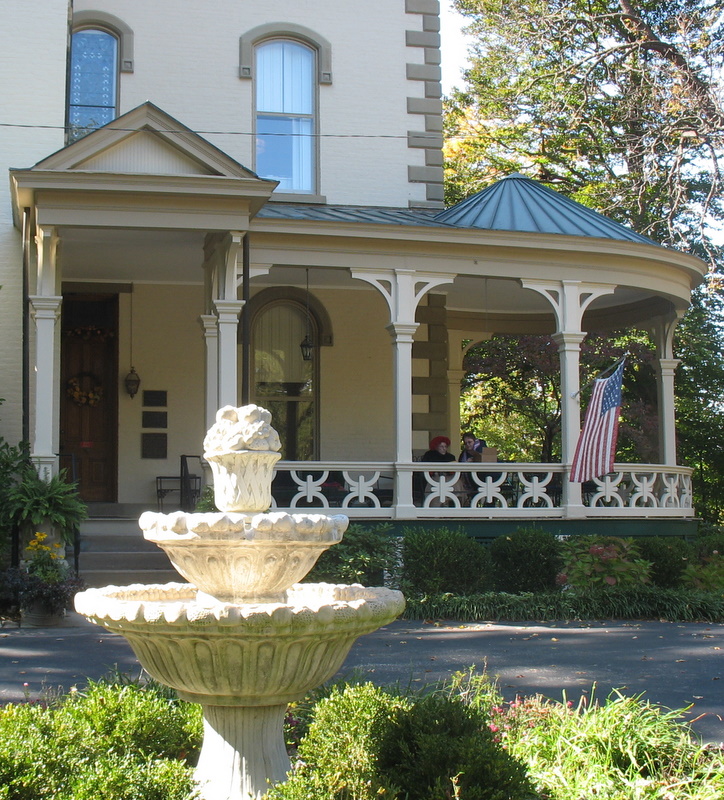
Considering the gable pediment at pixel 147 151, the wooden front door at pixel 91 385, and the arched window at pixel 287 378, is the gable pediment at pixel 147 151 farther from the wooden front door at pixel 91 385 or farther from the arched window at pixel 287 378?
the arched window at pixel 287 378

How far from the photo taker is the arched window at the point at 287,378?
17.1 metres

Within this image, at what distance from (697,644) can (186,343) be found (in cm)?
934

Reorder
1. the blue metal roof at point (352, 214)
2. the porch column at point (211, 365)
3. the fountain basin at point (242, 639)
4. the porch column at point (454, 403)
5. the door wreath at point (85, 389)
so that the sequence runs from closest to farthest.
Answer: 1. the fountain basin at point (242, 639)
2. the porch column at point (211, 365)
3. the blue metal roof at point (352, 214)
4. the door wreath at point (85, 389)
5. the porch column at point (454, 403)

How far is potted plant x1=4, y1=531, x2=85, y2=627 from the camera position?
11.1m

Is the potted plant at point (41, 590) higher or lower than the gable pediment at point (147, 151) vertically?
lower

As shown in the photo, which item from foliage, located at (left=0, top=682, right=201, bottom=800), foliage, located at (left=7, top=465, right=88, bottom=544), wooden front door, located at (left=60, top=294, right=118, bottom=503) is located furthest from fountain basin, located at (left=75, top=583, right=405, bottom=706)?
wooden front door, located at (left=60, top=294, right=118, bottom=503)

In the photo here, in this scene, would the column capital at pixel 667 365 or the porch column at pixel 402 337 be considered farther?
the column capital at pixel 667 365

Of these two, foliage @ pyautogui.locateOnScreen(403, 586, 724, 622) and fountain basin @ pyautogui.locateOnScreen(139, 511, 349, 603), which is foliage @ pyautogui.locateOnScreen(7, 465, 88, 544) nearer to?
foliage @ pyautogui.locateOnScreen(403, 586, 724, 622)

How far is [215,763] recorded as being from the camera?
5.27 meters

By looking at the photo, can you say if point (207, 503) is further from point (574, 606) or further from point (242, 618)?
point (242, 618)

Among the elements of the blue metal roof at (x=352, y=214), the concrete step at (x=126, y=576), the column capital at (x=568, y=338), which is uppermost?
the blue metal roof at (x=352, y=214)

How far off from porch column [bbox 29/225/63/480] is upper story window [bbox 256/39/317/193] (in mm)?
5459

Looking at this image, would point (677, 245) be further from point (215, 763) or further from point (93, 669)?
point (215, 763)

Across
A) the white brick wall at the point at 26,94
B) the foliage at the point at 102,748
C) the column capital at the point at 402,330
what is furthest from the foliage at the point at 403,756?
the white brick wall at the point at 26,94
